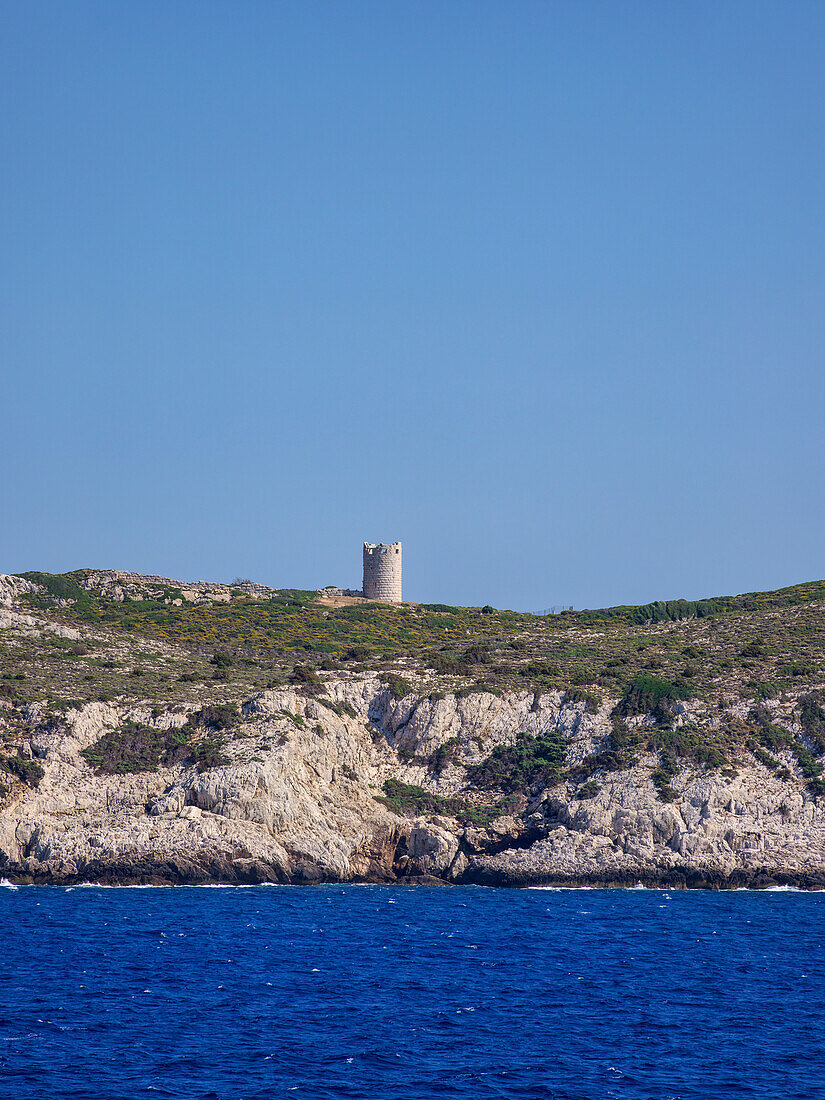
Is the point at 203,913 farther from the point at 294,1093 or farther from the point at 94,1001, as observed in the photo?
the point at 294,1093

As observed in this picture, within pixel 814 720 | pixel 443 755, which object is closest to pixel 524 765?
pixel 443 755

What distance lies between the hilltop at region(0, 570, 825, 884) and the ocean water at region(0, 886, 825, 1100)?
2.65 metres

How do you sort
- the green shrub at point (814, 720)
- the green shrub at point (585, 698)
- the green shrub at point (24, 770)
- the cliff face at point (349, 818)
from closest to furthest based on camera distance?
the cliff face at point (349, 818)
the green shrub at point (24, 770)
the green shrub at point (814, 720)
the green shrub at point (585, 698)

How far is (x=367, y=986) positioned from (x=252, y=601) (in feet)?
273

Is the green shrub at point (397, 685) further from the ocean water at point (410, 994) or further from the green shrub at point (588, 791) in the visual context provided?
the ocean water at point (410, 994)

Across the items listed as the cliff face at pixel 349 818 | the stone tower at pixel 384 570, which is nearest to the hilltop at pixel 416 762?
the cliff face at pixel 349 818

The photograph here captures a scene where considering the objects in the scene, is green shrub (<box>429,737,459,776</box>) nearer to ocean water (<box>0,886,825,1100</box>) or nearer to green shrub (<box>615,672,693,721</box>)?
green shrub (<box>615,672,693,721</box>)

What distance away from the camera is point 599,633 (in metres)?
108

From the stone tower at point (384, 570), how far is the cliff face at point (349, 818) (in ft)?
189

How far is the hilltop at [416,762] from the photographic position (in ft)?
214

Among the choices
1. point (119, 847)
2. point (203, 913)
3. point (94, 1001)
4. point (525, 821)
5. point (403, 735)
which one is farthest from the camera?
point (403, 735)

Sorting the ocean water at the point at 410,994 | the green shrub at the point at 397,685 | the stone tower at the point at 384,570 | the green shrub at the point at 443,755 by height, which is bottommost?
the ocean water at the point at 410,994

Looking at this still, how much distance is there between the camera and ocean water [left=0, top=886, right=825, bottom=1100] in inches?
1340

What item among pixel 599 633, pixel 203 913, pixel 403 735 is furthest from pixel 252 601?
pixel 203 913
